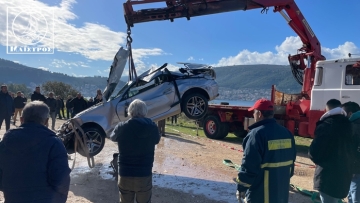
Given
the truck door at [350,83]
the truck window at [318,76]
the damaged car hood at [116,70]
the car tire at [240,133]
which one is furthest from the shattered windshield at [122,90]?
the car tire at [240,133]

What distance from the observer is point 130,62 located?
7148 mm

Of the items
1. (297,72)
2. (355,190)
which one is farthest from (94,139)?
(297,72)

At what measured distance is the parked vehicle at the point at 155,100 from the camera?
6629mm

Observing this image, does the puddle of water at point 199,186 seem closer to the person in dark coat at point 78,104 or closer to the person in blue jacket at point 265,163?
the person in blue jacket at point 265,163

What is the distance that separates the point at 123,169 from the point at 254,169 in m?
1.63

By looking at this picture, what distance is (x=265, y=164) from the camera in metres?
2.86

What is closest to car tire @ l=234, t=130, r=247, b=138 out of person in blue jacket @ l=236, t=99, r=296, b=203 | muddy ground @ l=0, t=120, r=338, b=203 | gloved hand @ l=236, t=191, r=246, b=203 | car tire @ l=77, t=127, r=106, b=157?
muddy ground @ l=0, t=120, r=338, b=203

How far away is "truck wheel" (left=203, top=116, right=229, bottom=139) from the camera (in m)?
12.7

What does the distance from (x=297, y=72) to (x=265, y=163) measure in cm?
924

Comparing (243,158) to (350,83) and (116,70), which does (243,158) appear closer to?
(116,70)

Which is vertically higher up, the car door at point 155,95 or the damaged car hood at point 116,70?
the damaged car hood at point 116,70

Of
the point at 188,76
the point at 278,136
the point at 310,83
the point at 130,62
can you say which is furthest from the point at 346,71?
the point at 278,136

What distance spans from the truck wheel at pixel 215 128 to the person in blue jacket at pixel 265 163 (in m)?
9.72

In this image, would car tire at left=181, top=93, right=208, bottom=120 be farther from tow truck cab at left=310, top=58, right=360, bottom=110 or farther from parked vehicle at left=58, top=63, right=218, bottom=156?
tow truck cab at left=310, top=58, right=360, bottom=110
